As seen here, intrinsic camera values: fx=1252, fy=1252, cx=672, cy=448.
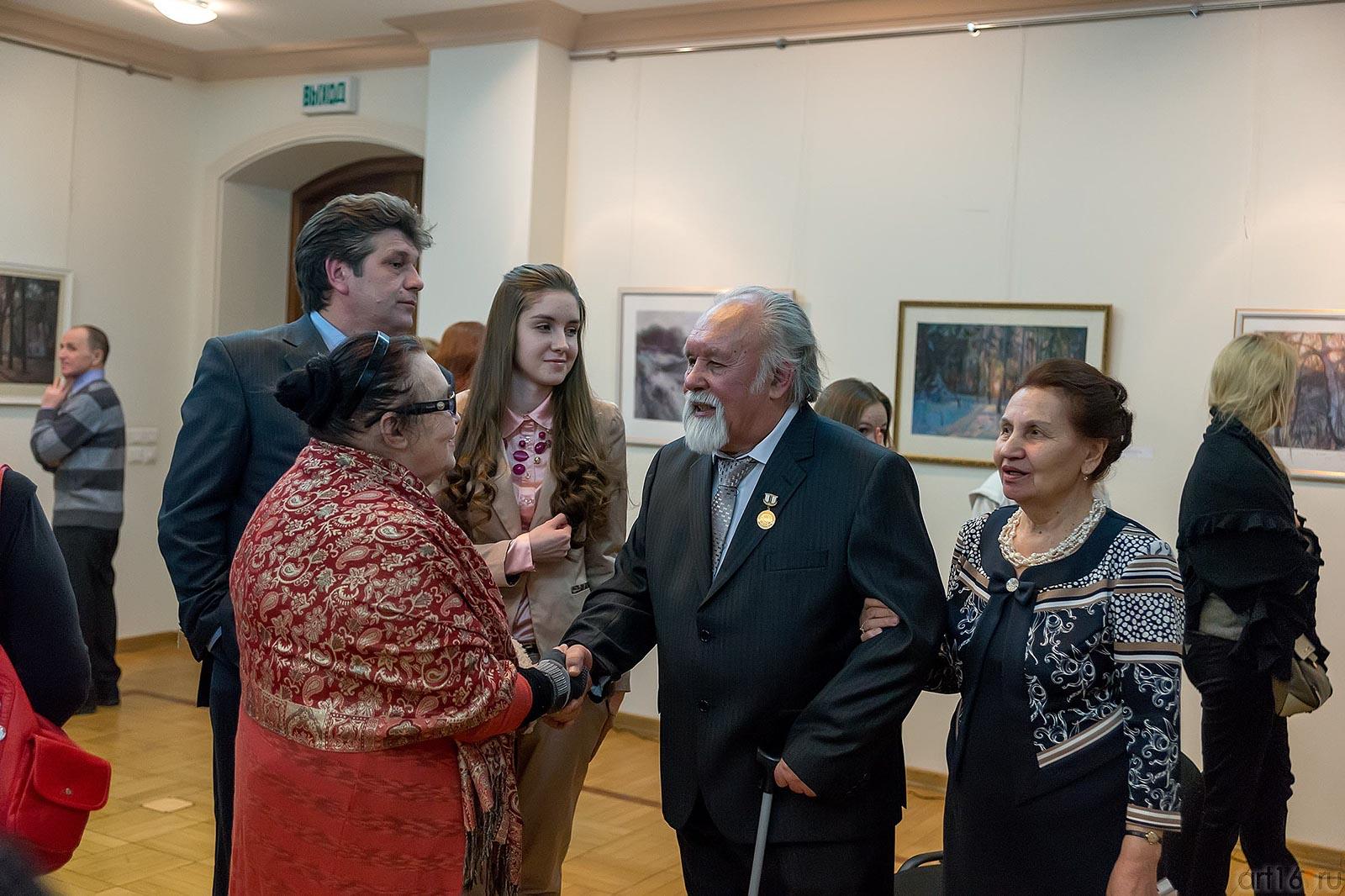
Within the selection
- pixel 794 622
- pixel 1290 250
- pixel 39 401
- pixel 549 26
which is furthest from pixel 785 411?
pixel 39 401

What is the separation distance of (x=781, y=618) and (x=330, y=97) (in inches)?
246

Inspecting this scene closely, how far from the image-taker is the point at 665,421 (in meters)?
6.54

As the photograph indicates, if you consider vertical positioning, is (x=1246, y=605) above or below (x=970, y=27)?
below

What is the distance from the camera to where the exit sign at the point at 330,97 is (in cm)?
753

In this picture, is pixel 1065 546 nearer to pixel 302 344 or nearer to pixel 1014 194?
pixel 302 344

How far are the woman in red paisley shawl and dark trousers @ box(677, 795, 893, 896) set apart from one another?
42 cm

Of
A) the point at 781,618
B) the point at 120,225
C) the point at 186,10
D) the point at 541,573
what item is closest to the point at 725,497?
the point at 781,618

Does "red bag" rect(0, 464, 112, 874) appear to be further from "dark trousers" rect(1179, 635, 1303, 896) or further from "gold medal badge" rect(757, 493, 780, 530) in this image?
"dark trousers" rect(1179, 635, 1303, 896)

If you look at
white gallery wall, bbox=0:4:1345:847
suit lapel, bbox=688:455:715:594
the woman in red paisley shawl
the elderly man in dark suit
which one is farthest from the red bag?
white gallery wall, bbox=0:4:1345:847

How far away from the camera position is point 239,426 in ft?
8.94

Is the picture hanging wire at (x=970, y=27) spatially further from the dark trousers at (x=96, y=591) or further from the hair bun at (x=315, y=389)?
the hair bun at (x=315, y=389)

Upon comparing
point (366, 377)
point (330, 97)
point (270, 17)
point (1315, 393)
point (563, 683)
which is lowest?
point (563, 683)

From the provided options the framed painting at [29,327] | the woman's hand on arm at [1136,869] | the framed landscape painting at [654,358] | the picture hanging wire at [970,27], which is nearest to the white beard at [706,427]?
the woman's hand on arm at [1136,869]

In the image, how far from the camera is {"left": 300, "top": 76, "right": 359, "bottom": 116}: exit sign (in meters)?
7.53
